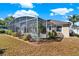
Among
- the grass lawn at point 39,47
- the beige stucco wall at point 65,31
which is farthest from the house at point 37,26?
the grass lawn at point 39,47

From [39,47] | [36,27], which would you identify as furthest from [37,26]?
[39,47]

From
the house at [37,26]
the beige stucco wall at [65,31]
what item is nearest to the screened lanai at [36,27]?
the house at [37,26]

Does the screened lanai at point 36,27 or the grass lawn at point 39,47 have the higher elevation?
the screened lanai at point 36,27

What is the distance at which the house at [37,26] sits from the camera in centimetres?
1134

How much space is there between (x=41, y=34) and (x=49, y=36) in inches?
4.0

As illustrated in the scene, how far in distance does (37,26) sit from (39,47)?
0.84 ft

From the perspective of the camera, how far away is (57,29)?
11.3 metres

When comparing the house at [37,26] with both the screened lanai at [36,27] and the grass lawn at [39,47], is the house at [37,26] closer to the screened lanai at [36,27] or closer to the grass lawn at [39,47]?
the screened lanai at [36,27]

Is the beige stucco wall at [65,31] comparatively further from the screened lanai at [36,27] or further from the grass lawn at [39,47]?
the screened lanai at [36,27]

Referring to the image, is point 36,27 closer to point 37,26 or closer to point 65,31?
point 37,26

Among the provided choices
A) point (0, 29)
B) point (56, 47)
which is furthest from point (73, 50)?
point (0, 29)

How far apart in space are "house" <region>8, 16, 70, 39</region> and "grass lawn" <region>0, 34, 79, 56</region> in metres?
0.11

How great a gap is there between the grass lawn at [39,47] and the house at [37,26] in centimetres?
11

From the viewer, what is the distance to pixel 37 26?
37.2ft
